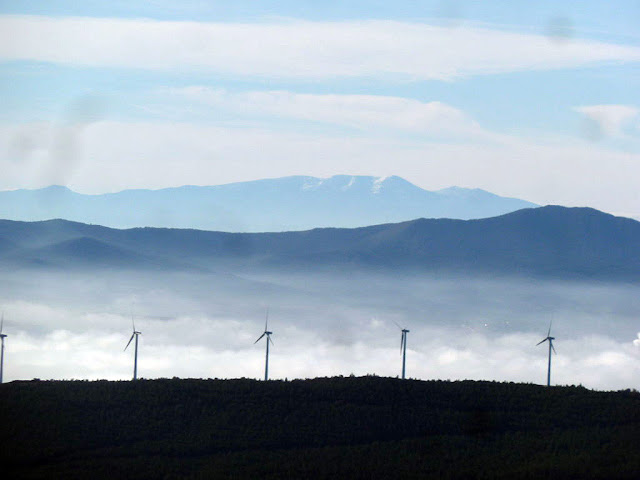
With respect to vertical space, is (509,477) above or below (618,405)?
below

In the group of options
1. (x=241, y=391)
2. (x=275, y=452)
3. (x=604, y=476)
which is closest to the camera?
(x=604, y=476)

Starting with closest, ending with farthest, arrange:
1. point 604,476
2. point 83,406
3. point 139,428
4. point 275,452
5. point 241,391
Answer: point 604,476
point 275,452
point 139,428
point 83,406
point 241,391

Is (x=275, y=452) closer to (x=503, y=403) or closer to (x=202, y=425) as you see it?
(x=202, y=425)

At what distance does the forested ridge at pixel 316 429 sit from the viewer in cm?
9334

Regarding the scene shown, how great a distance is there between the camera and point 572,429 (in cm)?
11044

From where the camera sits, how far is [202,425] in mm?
109688

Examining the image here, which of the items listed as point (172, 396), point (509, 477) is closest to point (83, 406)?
point (172, 396)

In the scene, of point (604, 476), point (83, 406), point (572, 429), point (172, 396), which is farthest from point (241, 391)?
point (604, 476)

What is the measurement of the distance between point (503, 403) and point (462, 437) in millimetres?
16317

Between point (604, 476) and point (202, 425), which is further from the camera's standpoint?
point (202, 425)

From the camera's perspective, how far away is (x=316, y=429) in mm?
110250

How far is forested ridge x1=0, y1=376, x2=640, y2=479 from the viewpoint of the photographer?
93.3 metres

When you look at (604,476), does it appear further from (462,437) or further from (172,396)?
(172,396)

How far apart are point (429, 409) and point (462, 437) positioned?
1224cm
